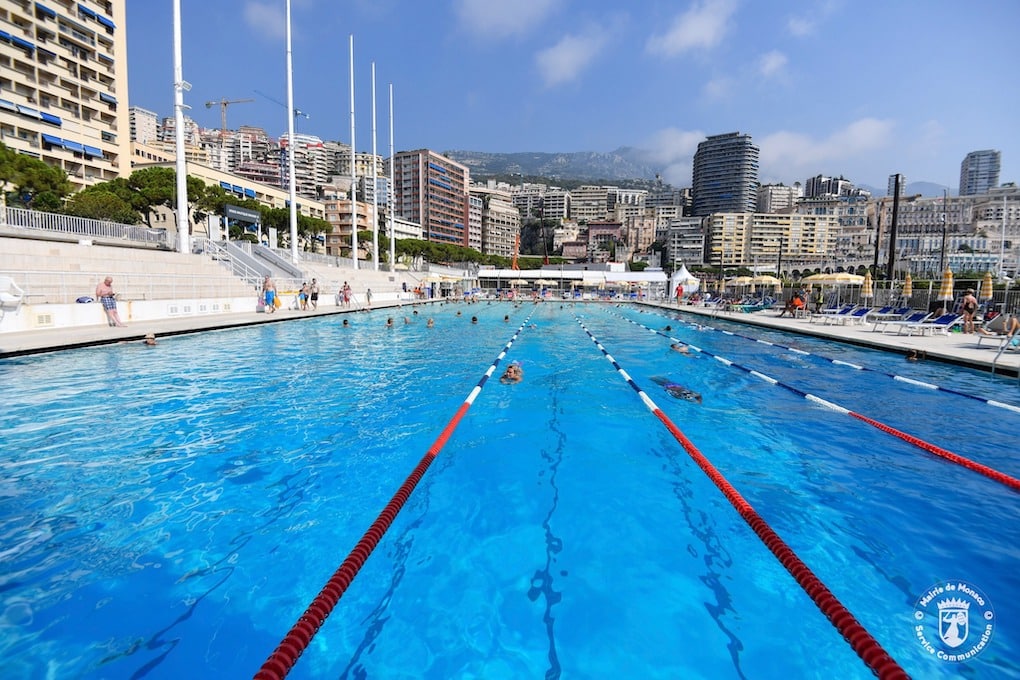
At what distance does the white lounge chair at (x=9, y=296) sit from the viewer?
12875 millimetres

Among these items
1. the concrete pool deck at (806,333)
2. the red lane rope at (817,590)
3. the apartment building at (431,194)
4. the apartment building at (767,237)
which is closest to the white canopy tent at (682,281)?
the concrete pool deck at (806,333)

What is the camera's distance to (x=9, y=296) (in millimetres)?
12914

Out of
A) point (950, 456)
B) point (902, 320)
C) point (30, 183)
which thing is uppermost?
point (30, 183)

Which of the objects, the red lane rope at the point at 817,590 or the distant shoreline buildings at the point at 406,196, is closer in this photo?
the red lane rope at the point at 817,590

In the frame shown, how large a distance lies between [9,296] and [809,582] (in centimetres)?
1766

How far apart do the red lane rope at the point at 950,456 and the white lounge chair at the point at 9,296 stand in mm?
18694

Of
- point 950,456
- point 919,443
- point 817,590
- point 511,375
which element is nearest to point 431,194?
point 511,375

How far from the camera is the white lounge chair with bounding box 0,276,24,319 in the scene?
507 inches

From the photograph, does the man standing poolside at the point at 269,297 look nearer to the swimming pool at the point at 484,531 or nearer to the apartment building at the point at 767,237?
the swimming pool at the point at 484,531

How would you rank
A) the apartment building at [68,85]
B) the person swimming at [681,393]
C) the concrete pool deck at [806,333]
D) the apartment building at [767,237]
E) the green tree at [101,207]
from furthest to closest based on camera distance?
the apartment building at [767,237] → the apartment building at [68,85] → the green tree at [101,207] → the concrete pool deck at [806,333] → the person swimming at [681,393]

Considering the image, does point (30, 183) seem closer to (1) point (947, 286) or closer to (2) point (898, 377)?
(2) point (898, 377)

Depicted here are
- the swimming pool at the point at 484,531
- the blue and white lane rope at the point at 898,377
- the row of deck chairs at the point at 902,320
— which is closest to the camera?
the swimming pool at the point at 484,531

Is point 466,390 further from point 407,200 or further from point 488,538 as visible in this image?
point 407,200

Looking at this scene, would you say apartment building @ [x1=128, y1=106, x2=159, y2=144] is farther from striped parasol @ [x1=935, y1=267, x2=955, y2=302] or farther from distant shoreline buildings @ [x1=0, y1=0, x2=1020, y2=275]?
striped parasol @ [x1=935, y1=267, x2=955, y2=302]
